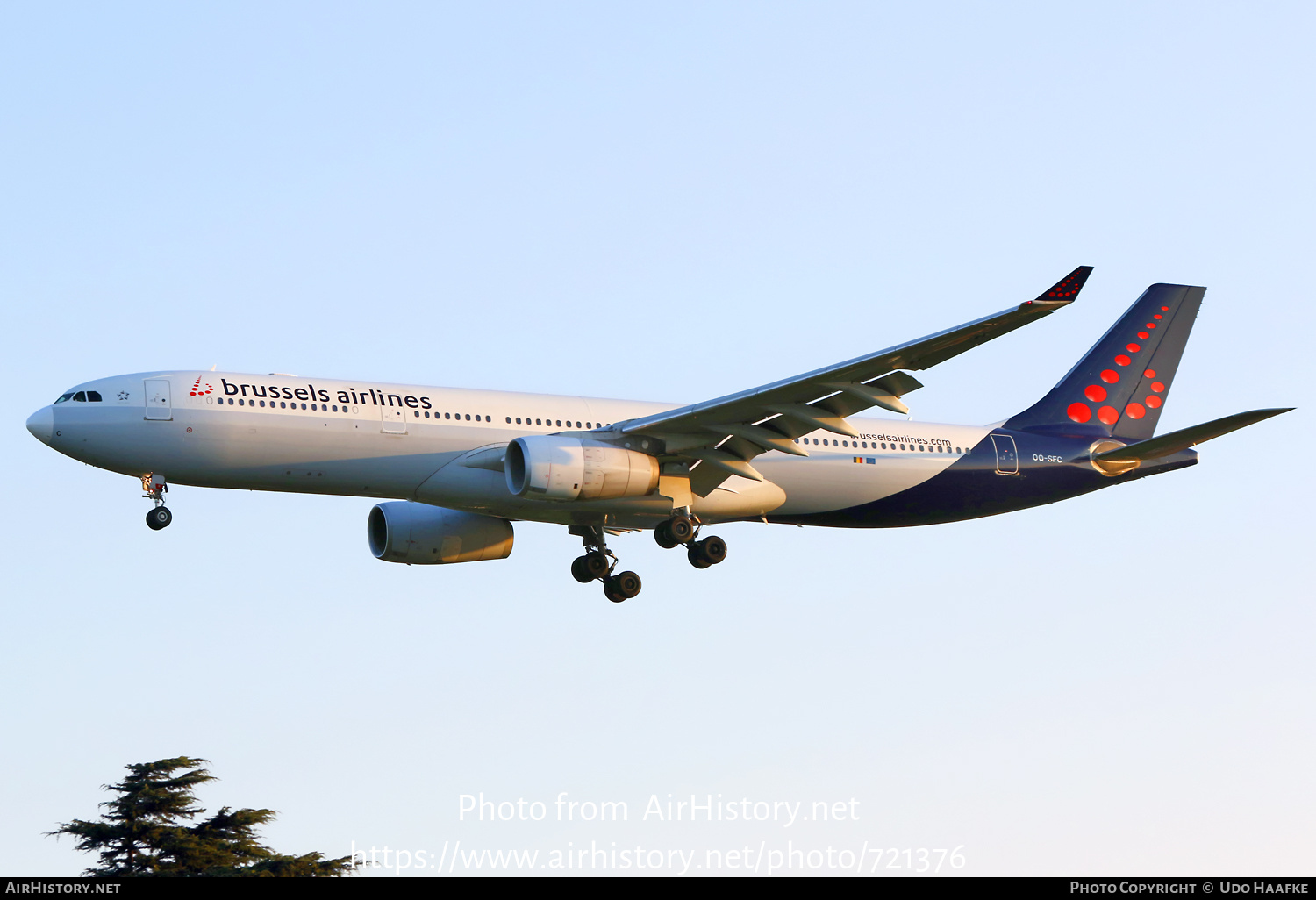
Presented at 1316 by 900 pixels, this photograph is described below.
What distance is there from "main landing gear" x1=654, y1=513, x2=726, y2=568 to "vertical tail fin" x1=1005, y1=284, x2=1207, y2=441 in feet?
30.2

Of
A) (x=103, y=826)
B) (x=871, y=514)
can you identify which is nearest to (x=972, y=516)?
(x=871, y=514)

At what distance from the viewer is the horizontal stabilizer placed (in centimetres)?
3123

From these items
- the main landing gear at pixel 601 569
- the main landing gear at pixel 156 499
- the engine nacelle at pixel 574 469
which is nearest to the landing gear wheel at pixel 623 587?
the main landing gear at pixel 601 569

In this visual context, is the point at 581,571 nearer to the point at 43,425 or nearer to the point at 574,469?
the point at 574,469

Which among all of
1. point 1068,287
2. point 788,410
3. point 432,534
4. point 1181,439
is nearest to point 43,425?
point 432,534

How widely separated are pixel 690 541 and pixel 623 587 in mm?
3243

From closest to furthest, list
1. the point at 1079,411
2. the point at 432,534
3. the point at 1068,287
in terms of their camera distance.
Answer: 1. the point at 1068,287
2. the point at 432,534
3. the point at 1079,411

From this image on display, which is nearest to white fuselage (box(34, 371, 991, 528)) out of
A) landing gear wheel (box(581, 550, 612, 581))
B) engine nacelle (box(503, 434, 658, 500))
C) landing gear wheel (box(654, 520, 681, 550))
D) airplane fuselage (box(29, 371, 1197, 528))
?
airplane fuselage (box(29, 371, 1197, 528))

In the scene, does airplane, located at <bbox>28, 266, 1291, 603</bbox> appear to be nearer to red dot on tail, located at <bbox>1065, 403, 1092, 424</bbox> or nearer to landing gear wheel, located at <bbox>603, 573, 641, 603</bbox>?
landing gear wheel, located at <bbox>603, 573, 641, 603</bbox>

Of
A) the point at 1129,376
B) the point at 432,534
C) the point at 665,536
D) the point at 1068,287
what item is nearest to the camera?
the point at 1068,287

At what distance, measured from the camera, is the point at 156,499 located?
32.2 metres

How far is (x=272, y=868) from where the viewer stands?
3192 cm

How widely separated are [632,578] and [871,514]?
5.87m
